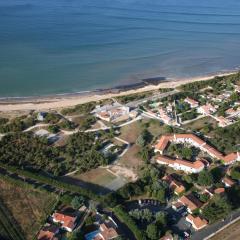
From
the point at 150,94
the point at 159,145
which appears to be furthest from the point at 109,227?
the point at 150,94

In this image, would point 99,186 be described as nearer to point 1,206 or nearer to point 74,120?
point 1,206

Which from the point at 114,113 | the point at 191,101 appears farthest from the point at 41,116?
the point at 191,101

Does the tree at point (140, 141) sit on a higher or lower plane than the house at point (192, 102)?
lower

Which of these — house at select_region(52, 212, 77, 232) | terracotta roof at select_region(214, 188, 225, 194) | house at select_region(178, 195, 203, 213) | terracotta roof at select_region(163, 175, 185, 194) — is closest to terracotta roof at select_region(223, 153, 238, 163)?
terracotta roof at select_region(214, 188, 225, 194)

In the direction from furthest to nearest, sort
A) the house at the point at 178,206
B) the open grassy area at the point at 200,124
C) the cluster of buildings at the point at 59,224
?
the open grassy area at the point at 200,124
the house at the point at 178,206
the cluster of buildings at the point at 59,224

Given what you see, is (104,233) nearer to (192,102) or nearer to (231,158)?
(231,158)

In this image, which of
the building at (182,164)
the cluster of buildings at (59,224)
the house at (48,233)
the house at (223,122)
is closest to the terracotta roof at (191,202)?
the building at (182,164)

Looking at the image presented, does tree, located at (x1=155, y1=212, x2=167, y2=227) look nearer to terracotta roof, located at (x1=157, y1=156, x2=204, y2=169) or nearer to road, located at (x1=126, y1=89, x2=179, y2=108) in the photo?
terracotta roof, located at (x1=157, y1=156, x2=204, y2=169)

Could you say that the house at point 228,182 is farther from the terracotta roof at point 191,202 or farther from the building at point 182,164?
the terracotta roof at point 191,202

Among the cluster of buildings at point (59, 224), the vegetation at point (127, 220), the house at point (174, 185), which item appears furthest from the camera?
the house at point (174, 185)
